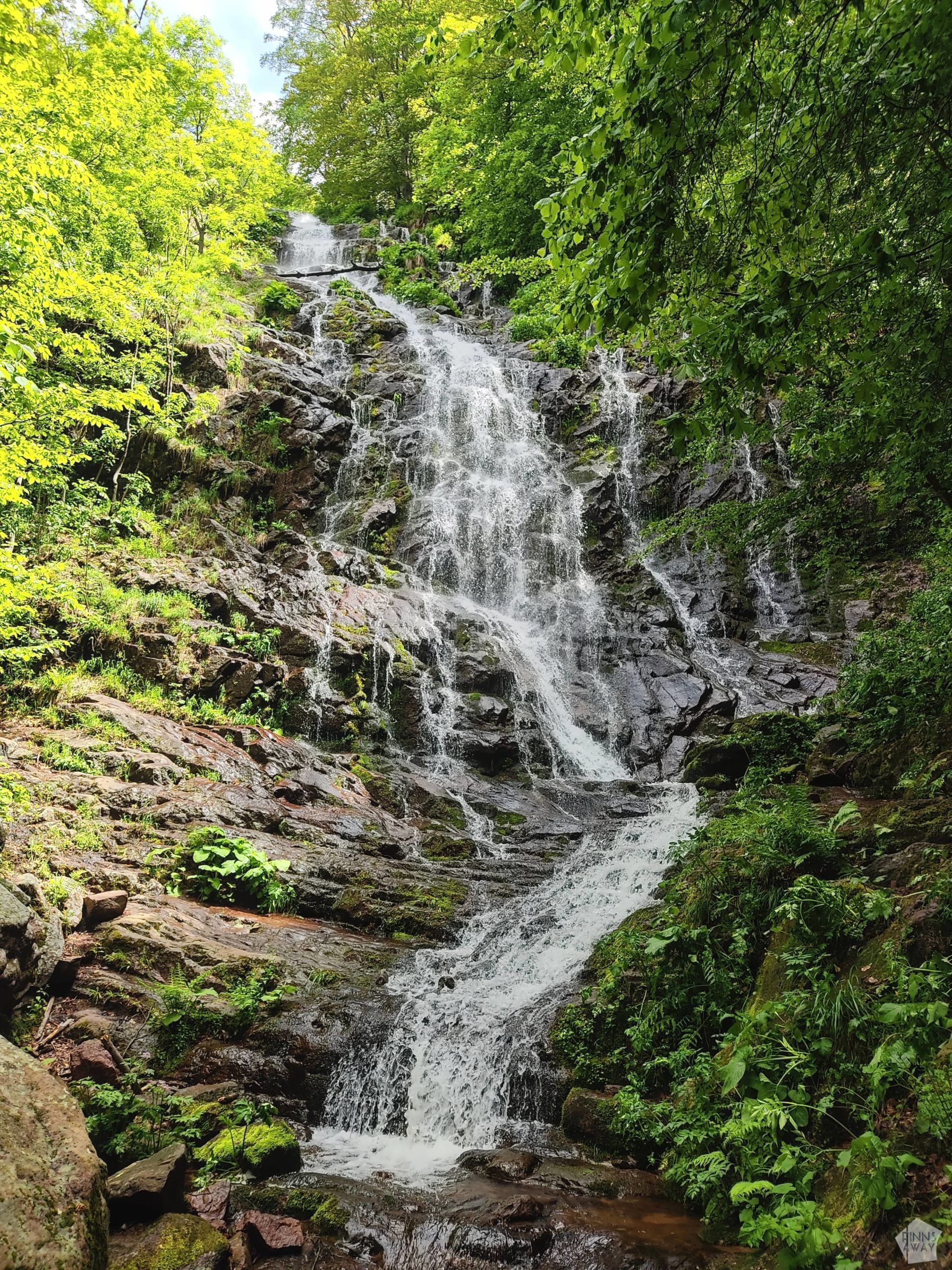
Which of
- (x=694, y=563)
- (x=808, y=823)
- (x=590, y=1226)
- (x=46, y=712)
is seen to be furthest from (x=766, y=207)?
(x=694, y=563)

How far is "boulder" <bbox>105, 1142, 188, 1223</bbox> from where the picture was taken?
3908 millimetres

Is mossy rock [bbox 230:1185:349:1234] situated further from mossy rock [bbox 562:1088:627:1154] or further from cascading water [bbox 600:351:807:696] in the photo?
cascading water [bbox 600:351:807:696]

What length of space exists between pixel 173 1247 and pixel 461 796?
29.2 feet

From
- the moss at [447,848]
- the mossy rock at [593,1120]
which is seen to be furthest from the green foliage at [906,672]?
the moss at [447,848]

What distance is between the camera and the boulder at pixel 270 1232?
13.0 ft

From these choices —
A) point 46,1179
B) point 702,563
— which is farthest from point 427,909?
point 702,563

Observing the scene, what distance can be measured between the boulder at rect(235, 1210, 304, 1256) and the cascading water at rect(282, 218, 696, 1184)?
104cm

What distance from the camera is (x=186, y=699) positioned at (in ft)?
39.2

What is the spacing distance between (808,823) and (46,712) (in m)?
9.51

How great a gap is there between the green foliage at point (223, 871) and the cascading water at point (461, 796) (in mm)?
2093

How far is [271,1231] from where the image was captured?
13.3 feet

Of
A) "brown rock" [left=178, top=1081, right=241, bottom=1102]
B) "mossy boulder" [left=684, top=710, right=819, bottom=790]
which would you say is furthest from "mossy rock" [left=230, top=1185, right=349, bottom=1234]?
"mossy boulder" [left=684, top=710, right=819, bottom=790]

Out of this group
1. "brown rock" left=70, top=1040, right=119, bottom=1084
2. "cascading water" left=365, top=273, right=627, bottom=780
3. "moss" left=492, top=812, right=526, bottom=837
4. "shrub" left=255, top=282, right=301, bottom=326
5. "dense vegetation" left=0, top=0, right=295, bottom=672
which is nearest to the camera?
"brown rock" left=70, top=1040, right=119, bottom=1084

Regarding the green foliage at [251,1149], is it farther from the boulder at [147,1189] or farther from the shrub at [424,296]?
the shrub at [424,296]
